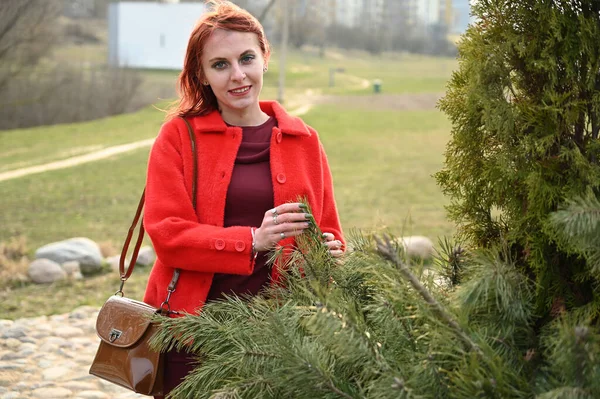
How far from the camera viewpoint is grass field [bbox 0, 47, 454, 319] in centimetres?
775

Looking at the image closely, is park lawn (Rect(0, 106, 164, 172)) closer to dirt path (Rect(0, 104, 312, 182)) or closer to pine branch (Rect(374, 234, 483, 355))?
dirt path (Rect(0, 104, 312, 182))

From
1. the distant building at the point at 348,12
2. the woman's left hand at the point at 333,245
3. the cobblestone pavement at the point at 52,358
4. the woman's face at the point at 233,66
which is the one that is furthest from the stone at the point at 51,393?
the distant building at the point at 348,12

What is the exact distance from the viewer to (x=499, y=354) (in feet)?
5.74

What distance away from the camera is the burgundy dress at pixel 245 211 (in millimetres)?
2916

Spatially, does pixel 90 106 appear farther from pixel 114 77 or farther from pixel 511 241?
pixel 511 241

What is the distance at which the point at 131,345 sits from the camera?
9.27 ft

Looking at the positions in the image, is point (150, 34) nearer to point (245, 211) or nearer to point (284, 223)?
point (245, 211)

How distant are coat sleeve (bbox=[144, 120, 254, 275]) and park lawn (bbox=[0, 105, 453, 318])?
2.47 ft

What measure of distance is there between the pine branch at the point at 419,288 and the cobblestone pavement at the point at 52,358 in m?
3.26

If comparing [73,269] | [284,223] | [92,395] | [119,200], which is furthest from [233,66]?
[119,200]

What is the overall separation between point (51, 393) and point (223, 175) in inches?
93.4

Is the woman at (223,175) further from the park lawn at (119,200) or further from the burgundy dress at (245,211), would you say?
the park lawn at (119,200)

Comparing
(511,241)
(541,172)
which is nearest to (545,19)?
(541,172)

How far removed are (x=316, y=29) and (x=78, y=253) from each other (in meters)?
88.5
